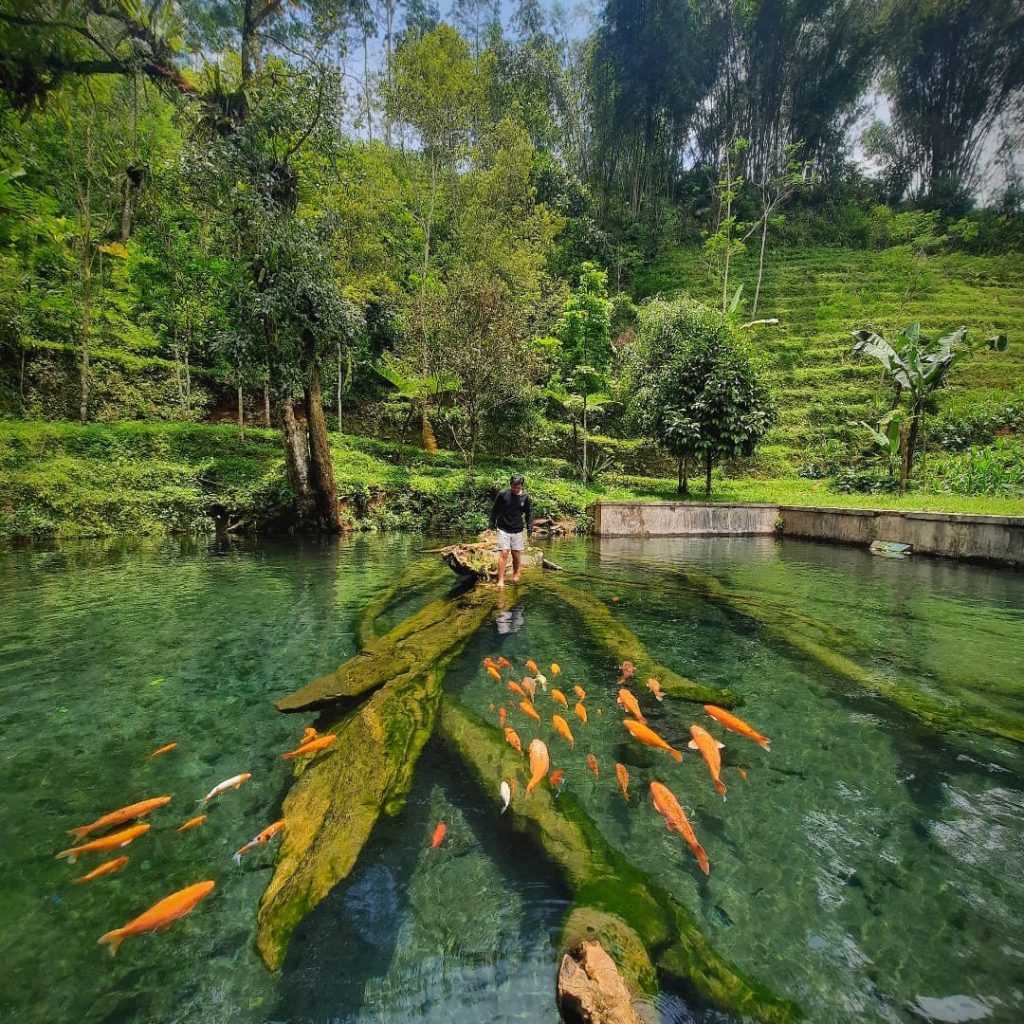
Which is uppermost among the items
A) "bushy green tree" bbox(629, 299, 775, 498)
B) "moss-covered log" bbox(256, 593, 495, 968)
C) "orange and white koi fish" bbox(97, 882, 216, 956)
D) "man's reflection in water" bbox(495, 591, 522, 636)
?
"bushy green tree" bbox(629, 299, 775, 498)

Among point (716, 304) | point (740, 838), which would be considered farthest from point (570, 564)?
point (716, 304)

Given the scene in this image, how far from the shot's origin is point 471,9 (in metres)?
36.8

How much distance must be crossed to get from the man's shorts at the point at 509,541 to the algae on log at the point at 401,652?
1.19 metres

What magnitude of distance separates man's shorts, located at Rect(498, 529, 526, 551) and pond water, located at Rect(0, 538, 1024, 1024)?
2061 mm

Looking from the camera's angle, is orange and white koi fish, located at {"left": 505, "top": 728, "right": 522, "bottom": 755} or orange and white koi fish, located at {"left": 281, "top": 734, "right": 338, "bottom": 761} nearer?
orange and white koi fish, located at {"left": 281, "top": 734, "right": 338, "bottom": 761}

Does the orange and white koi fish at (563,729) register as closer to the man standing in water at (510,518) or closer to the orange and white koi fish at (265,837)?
the orange and white koi fish at (265,837)

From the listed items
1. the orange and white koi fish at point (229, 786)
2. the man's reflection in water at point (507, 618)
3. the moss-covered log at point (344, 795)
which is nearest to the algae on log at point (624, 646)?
the man's reflection in water at point (507, 618)

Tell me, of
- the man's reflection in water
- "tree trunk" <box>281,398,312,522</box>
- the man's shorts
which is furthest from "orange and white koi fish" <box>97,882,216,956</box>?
"tree trunk" <box>281,398,312,522</box>

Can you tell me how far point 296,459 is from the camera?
13.0 meters

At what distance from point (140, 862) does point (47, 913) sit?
0.36 meters

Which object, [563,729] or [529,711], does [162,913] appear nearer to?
[563,729]

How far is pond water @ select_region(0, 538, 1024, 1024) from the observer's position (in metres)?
1.91

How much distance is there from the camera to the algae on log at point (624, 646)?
4.18m

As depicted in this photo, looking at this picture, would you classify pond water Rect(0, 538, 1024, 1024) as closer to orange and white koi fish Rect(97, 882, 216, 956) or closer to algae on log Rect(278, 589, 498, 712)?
orange and white koi fish Rect(97, 882, 216, 956)
